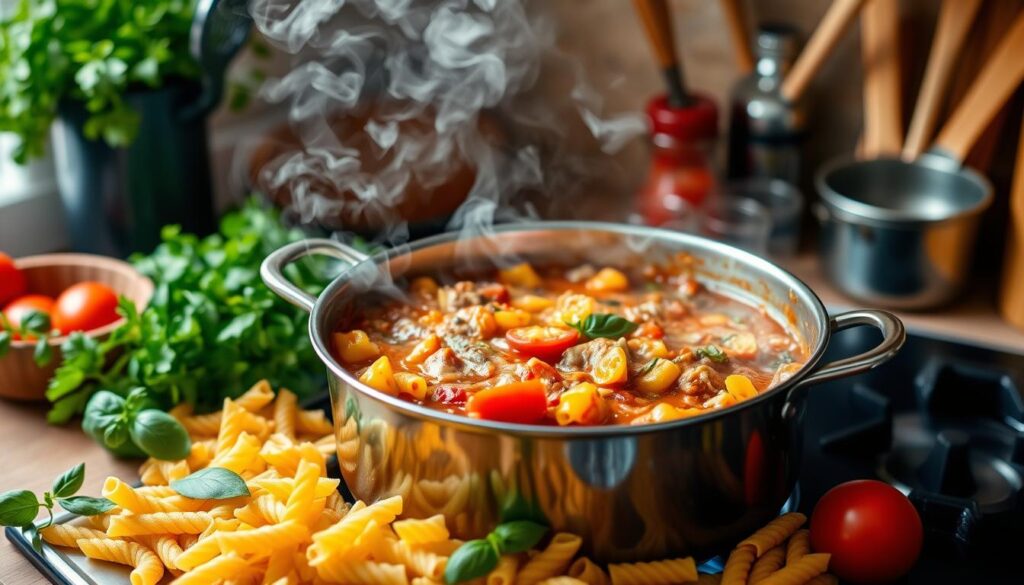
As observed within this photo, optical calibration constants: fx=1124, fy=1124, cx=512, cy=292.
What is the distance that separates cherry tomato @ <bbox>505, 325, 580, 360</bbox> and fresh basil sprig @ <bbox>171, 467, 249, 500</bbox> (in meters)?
0.48

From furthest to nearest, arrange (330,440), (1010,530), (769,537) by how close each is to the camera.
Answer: (330,440) < (1010,530) < (769,537)

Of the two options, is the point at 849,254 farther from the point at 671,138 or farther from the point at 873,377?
the point at 671,138

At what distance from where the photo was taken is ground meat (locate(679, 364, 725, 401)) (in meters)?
1.69

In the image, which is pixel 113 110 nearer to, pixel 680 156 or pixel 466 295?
pixel 466 295

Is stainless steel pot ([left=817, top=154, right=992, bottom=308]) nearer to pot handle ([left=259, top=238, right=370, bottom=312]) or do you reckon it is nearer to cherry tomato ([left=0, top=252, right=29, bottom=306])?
pot handle ([left=259, top=238, right=370, bottom=312])

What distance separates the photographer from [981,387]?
7.00ft

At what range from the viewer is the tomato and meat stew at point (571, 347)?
1615 millimetres

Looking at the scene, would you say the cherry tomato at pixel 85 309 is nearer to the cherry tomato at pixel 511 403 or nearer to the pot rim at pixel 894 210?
the cherry tomato at pixel 511 403

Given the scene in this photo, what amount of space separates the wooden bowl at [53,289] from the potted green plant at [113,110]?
0.26m

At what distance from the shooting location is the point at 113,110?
2352mm

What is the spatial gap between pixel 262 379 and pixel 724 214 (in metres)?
1.25

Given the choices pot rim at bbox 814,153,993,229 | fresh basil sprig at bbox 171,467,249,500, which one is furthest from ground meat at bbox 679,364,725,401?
pot rim at bbox 814,153,993,229

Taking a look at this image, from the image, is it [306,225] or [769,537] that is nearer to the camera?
[769,537]

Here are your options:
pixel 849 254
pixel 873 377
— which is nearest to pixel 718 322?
pixel 873 377
